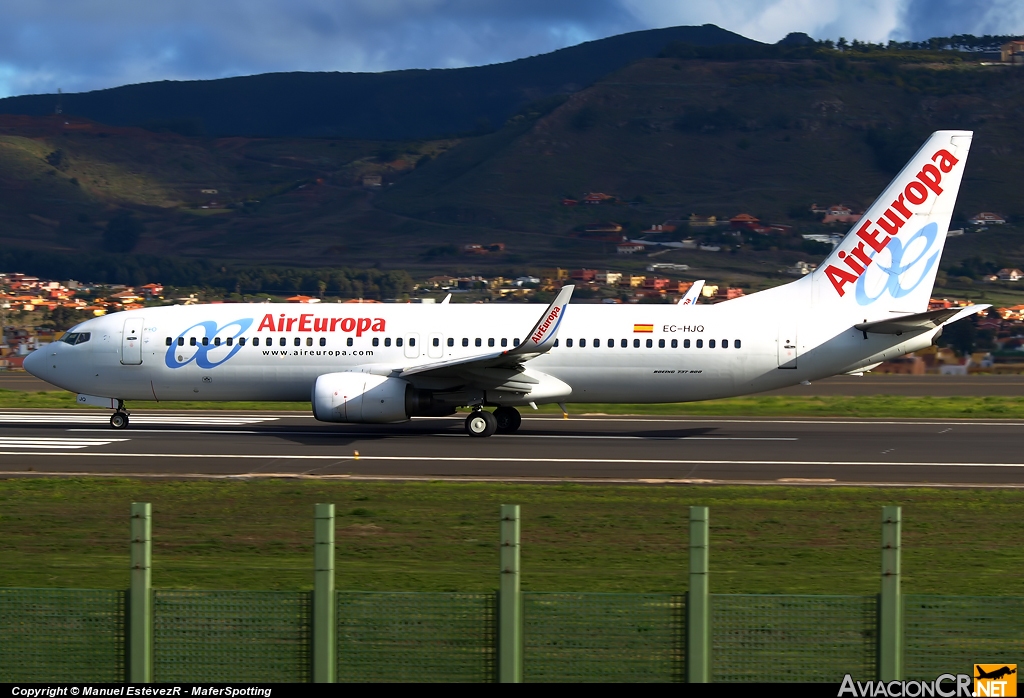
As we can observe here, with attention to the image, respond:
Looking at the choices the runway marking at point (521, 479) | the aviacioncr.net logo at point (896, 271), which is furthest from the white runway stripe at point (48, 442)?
the aviacioncr.net logo at point (896, 271)

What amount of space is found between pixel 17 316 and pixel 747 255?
101m

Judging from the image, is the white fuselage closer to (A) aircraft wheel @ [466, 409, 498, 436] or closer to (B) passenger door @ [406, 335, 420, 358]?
(B) passenger door @ [406, 335, 420, 358]

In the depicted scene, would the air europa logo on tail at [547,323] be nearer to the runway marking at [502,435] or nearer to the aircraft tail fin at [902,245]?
the runway marking at [502,435]

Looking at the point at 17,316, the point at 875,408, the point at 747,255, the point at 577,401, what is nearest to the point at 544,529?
the point at 577,401

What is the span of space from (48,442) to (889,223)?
904 inches

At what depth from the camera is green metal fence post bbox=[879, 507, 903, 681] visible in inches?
336

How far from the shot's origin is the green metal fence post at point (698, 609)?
836 cm

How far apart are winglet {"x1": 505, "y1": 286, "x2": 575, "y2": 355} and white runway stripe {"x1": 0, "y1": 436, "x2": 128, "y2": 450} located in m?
10.7

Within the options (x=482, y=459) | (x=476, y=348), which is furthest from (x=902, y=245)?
(x=482, y=459)

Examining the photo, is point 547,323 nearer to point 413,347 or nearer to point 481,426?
point 481,426

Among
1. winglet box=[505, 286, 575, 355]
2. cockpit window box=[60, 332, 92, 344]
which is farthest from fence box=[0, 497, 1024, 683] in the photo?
cockpit window box=[60, 332, 92, 344]

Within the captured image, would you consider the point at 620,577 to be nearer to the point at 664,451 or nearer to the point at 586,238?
the point at 664,451

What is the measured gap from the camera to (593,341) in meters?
32.8

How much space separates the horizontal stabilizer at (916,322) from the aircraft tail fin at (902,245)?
0.74 meters
